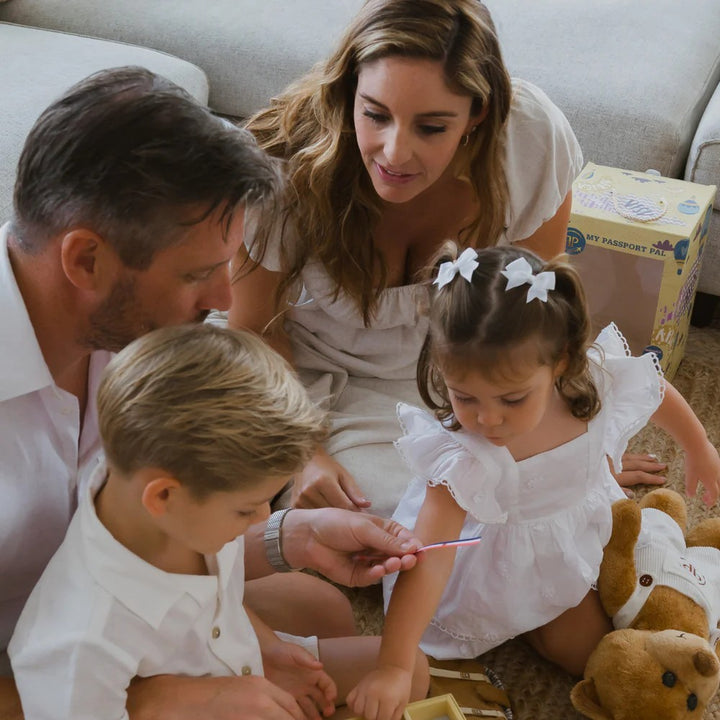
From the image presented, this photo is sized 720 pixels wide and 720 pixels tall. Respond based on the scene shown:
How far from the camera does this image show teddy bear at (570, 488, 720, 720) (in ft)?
4.59

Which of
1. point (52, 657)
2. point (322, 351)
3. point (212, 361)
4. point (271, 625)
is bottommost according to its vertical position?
point (271, 625)

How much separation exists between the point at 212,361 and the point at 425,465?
487mm

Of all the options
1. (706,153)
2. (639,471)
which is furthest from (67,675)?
(706,153)

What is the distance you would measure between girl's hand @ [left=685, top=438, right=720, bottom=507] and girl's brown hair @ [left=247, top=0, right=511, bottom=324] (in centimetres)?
47

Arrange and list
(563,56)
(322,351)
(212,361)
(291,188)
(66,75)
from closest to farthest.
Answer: (212,361) < (291,188) < (322,351) < (66,75) < (563,56)

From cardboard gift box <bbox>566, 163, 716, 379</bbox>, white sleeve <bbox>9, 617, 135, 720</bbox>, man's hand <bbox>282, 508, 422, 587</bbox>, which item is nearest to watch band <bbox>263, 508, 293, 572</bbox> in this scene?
man's hand <bbox>282, 508, 422, 587</bbox>

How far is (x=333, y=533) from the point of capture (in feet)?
4.33

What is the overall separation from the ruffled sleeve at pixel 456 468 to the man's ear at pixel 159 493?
465mm

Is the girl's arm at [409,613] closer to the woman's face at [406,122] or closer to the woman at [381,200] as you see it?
the woman at [381,200]

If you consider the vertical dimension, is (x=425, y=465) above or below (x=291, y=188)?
below

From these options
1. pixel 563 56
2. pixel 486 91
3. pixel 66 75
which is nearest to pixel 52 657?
pixel 486 91

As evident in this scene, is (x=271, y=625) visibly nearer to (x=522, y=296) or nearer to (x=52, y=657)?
(x=52, y=657)

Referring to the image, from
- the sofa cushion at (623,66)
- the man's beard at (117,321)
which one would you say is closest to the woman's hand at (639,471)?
the sofa cushion at (623,66)

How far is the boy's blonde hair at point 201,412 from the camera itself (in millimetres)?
967
